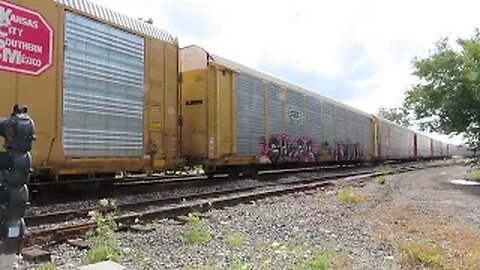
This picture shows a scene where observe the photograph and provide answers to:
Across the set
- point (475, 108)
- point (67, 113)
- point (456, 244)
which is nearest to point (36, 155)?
point (67, 113)

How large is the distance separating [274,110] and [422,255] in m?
11.6

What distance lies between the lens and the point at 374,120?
99.1 feet

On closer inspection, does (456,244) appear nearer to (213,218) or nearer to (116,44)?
(213,218)

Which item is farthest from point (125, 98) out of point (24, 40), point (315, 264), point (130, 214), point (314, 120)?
point (314, 120)

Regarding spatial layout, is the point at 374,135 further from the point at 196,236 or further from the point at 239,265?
the point at 239,265

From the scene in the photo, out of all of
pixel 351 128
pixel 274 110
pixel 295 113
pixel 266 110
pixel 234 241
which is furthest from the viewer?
pixel 351 128

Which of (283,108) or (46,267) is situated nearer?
(46,267)

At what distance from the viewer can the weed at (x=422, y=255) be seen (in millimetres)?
4953

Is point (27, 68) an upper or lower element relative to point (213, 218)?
upper

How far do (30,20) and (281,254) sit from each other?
5656 mm

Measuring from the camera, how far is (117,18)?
986 cm

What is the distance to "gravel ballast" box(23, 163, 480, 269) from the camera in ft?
16.2

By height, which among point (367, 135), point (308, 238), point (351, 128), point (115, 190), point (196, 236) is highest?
point (351, 128)

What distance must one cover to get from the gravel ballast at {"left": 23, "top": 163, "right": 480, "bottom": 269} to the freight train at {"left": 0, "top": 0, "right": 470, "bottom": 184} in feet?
8.18
